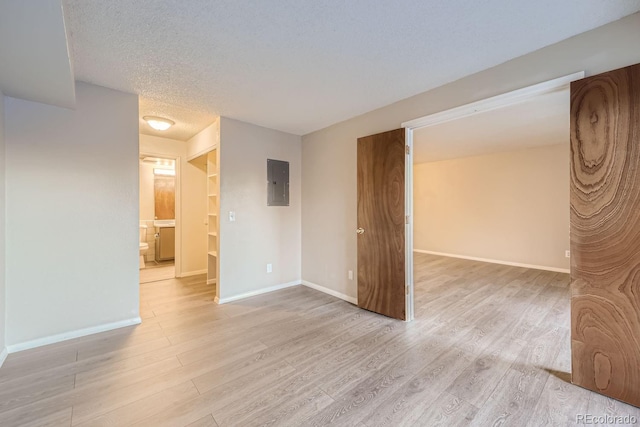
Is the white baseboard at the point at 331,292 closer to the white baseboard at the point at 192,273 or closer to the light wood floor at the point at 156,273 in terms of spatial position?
the white baseboard at the point at 192,273

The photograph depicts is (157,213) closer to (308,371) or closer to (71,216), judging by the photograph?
(71,216)

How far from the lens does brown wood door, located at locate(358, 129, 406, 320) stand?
9.13 feet

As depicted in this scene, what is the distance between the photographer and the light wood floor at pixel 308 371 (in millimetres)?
1534

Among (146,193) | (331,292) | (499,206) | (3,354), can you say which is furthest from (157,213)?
(499,206)

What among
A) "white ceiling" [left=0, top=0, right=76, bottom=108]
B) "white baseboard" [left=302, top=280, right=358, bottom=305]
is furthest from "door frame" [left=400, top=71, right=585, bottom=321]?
"white ceiling" [left=0, top=0, right=76, bottom=108]

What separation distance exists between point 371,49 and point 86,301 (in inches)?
135

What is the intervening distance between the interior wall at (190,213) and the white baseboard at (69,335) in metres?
1.94

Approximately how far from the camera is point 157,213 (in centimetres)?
601

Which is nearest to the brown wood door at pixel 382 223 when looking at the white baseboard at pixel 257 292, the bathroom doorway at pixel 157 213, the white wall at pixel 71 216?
the white baseboard at pixel 257 292

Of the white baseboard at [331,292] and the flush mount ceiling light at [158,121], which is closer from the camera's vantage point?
the flush mount ceiling light at [158,121]

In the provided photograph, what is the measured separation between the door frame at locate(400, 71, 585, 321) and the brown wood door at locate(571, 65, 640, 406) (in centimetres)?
17

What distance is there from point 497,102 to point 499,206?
4318 mm

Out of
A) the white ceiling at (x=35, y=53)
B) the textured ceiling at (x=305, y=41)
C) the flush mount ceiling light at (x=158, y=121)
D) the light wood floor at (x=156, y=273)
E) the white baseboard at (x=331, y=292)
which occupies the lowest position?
the white baseboard at (x=331, y=292)

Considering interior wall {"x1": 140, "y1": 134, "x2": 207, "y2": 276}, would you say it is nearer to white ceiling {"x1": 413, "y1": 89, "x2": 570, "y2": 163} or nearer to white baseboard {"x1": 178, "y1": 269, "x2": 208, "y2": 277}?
white baseboard {"x1": 178, "y1": 269, "x2": 208, "y2": 277}
